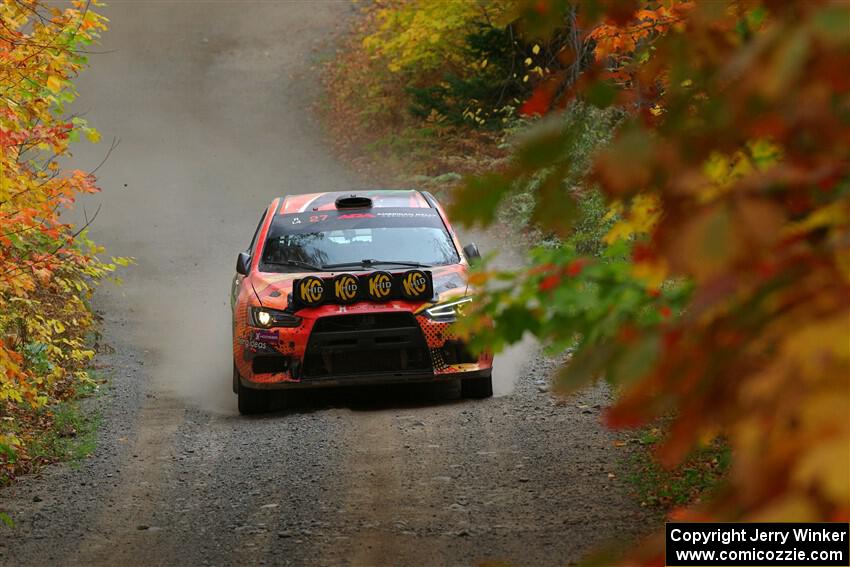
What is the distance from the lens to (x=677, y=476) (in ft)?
25.9

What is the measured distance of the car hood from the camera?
33.6 ft

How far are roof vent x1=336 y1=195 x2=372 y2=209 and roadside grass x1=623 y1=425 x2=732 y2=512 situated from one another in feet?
13.7

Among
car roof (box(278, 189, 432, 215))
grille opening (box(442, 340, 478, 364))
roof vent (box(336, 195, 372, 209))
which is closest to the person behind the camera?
grille opening (box(442, 340, 478, 364))

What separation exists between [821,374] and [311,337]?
841 centimetres

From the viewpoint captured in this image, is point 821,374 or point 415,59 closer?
point 821,374

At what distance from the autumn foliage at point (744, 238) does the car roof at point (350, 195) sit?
8.94 m

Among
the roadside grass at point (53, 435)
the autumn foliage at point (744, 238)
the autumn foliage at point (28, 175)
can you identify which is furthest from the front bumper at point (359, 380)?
the autumn foliage at point (744, 238)

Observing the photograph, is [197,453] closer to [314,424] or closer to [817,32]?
[314,424]

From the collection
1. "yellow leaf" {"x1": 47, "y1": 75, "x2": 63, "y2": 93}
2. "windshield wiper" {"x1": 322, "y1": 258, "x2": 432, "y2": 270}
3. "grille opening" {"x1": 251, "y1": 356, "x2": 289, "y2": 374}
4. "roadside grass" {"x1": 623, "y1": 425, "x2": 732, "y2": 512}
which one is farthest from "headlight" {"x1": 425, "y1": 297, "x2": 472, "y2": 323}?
"yellow leaf" {"x1": 47, "y1": 75, "x2": 63, "y2": 93}

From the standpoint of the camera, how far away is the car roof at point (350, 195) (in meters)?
11.8

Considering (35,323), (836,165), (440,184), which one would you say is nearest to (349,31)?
(440,184)

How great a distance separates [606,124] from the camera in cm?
1828

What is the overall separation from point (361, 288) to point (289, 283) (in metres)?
0.70

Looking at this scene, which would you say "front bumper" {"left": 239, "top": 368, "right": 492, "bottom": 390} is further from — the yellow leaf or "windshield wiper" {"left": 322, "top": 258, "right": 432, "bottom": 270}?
the yellow leaf
